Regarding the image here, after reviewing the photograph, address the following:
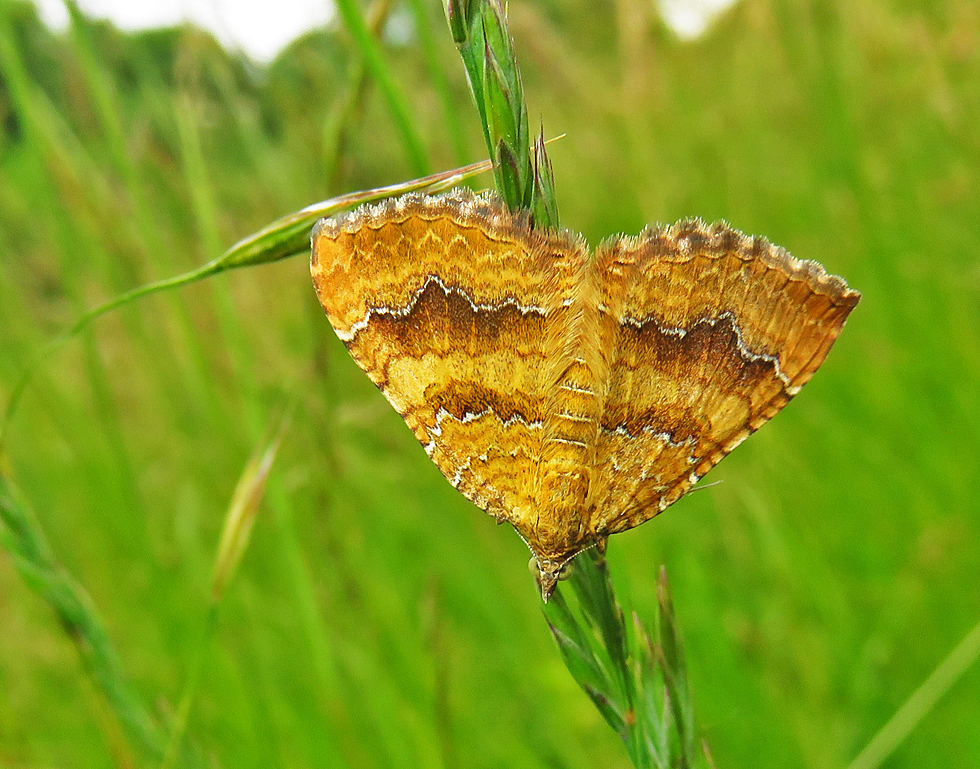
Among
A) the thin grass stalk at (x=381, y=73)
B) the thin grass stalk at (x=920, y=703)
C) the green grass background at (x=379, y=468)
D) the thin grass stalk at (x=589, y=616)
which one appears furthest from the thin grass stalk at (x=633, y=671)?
the thin grass stalk at (x=920, y=703)

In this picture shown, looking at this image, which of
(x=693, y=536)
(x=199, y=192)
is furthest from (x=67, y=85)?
(x=693, y=536)

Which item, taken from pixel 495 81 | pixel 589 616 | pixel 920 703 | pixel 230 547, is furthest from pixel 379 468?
pixel 495 81

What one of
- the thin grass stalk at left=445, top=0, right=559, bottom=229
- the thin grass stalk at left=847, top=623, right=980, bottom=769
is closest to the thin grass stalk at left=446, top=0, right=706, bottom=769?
the thin grass stalk at left=445, top=0, right=559, bottom=229

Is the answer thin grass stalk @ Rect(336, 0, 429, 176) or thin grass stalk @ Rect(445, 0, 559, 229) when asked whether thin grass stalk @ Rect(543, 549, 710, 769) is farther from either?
thin grass stalk @ Rect(336, 0, 429, 176)

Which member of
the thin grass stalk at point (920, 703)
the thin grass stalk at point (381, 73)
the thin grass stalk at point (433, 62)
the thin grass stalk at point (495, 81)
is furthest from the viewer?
the thin grass stalk at point (920, 703)

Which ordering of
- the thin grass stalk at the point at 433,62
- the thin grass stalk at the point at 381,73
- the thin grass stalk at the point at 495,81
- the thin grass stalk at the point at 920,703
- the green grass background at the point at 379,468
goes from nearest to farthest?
the thin grass stalk at the point at 495,81
the thin grass stalk at the point at 381,73
the thin grass stalk at the point at 433,62
the thin grass stalk at the point at 920,703
the green grass background at the point at 379,468

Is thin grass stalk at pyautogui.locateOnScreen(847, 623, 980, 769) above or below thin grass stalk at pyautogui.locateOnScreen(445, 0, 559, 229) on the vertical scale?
below

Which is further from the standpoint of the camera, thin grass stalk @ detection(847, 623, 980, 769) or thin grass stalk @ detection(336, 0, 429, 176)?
thin grass stalk @ detection(847, 623, 980, 769)

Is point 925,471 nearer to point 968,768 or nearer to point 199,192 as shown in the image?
point 968,768

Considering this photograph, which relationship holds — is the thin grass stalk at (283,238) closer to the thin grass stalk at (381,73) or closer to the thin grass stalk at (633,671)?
the thin grass stalk at (381,73)

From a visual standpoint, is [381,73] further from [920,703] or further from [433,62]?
[920,703]
